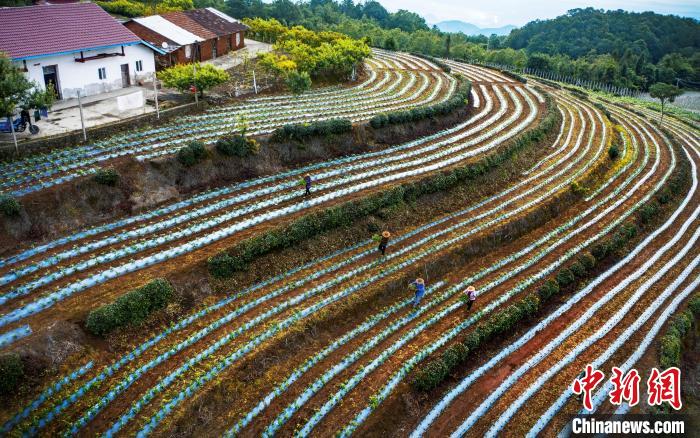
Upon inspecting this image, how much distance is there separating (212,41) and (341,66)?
14191 mm

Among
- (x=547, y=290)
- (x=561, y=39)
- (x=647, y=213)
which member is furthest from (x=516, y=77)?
(x=561, y=39)

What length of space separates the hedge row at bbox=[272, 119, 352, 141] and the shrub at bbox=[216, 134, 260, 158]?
2219 millimetres

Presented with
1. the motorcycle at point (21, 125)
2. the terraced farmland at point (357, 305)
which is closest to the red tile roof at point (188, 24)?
the terraced farmland at point (357, 305)

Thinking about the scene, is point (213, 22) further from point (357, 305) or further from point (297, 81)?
point (357, 305)

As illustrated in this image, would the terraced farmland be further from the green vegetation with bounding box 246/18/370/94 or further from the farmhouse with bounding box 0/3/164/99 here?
the farmhouse with bounding box 0/3/164/99

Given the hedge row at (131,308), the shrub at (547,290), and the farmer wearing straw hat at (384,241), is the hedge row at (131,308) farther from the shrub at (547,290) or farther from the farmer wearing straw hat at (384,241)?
the shrub at (547,290)

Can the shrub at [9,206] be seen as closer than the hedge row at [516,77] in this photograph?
Yes

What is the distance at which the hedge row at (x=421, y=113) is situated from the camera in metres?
37.0

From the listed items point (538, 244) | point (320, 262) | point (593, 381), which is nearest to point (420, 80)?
point (538, 244)

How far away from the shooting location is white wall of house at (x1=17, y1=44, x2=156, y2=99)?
33.0 meters

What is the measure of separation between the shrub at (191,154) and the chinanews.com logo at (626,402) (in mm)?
22508

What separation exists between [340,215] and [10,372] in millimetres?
16218

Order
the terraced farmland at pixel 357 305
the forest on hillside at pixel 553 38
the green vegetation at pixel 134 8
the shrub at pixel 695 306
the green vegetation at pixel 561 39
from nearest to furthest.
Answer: the terraced farmland at pixel 357 305 → the shrub at pixel 695 306 → the green vegetation at pixel 134 8 → the forest on hillside at pixel 553 38 → the green vegetation at pixel 561 39

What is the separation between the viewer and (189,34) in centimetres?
4762
